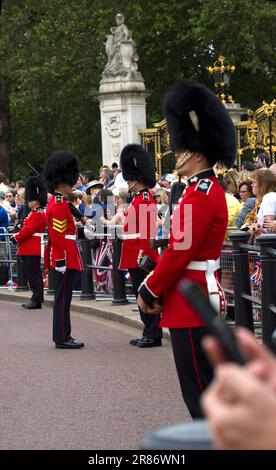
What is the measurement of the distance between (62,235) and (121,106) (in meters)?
17.4

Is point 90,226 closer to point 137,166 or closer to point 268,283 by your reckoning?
point 137,166

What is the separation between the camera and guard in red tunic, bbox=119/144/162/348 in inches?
452

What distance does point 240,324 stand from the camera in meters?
10.1

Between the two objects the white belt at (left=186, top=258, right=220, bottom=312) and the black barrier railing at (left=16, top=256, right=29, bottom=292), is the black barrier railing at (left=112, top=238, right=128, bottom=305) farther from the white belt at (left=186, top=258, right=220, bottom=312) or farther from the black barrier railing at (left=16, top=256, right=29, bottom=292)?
the white belt at (left=186, top=258, right=220, bottom=312)

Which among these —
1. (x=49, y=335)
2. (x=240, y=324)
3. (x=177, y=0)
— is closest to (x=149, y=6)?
(x=177, y=0)

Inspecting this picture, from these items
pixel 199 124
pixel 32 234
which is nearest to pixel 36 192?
pixel 32 234

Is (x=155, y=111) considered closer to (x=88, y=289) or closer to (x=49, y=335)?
(x=88, y=289)

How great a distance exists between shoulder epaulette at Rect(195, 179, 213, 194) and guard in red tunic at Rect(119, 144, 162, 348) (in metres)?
5.47

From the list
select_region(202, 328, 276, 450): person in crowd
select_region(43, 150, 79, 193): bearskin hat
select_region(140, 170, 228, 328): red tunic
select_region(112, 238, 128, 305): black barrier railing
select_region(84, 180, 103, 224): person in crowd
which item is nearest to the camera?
select_region(202, 328, 276, 450): person in crowd

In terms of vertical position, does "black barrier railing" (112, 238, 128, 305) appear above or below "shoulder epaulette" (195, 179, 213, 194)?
below

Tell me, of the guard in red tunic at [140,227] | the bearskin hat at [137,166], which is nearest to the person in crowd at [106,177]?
the bearskin hat at [137,166]

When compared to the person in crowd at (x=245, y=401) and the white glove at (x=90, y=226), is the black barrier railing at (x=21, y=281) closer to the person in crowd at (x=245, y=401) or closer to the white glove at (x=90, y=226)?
the white glove at (x=90, y=226)

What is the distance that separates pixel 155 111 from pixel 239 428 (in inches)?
1479

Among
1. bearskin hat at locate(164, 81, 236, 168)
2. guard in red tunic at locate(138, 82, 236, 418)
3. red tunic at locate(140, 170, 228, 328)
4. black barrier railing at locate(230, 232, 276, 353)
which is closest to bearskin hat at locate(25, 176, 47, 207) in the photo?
black barrier railing at locate(230, 232, 276, 353)
